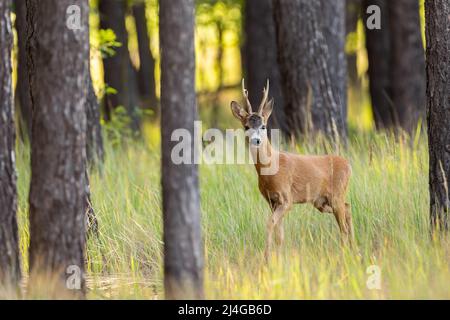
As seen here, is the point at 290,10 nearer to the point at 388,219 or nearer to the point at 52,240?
the point at 388,219

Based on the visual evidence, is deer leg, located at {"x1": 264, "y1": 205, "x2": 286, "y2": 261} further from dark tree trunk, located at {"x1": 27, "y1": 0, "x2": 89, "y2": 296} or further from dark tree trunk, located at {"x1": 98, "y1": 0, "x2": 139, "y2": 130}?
dark tree trunk, located at {"x1": 98, "y1": 0, "x2": 139, "y2": 130}

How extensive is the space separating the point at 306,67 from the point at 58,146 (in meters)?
6.64

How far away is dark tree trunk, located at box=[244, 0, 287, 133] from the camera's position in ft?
61.5

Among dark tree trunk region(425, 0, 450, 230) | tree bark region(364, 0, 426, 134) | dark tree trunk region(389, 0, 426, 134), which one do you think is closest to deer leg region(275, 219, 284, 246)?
dark tree trunk region(425, 0, 450, 230)

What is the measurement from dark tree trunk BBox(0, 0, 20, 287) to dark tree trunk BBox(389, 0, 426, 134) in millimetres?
9856

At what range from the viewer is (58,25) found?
682cm

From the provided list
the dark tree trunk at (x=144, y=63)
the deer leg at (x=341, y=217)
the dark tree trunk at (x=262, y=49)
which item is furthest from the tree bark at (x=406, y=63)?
the dark tree trunk at (x=144, y=63)

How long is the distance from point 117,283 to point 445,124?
303 cm

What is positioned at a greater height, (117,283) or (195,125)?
(195,125)

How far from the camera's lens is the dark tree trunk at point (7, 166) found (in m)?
6.88

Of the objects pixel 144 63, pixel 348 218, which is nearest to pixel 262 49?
pixel 144 63

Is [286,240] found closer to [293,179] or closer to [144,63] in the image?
[293,179]

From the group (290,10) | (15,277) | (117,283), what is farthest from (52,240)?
(290,10)

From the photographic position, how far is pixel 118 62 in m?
19.9
